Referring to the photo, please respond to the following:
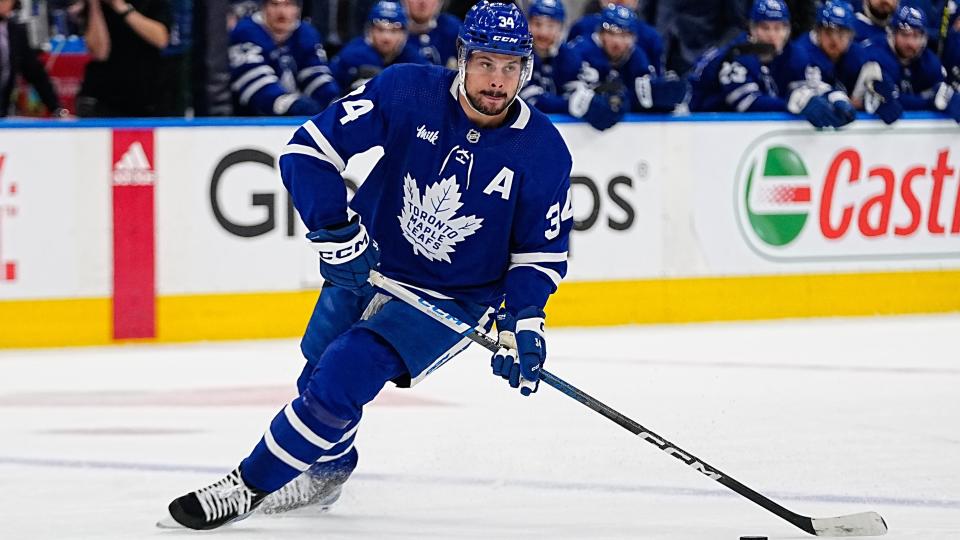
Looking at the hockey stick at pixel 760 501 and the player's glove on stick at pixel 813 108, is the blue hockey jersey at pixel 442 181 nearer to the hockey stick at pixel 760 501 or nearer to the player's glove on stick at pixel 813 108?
the hockey stick at pixel 760 501

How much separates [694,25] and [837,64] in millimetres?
800

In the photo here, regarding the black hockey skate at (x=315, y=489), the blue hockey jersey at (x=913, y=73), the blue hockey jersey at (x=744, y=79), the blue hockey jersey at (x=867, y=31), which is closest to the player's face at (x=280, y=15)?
the blue hockey jersey at (x=744, y=79)

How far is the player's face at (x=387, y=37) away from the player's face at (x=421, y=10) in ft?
0.78

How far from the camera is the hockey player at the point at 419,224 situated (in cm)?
378

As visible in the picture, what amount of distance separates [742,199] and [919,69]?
1591 millimetres

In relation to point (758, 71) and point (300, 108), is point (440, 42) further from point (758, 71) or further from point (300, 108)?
point (758, 71)

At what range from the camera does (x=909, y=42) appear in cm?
857

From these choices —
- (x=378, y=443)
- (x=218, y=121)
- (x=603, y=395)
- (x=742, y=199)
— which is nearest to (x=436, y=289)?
(x=378, y=443)

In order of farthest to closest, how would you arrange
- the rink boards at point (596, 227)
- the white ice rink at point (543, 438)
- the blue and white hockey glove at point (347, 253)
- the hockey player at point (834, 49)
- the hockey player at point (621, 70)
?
1. the hockey player at point (834, 49)
2. the hockey player at point (621, 70)
3. the rink boards at point (596, 227)
4. the white ice rink at point (543, 438)
5. the blue and white hockey glove at point (347, 253)

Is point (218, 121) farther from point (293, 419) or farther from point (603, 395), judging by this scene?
point (293, 419)

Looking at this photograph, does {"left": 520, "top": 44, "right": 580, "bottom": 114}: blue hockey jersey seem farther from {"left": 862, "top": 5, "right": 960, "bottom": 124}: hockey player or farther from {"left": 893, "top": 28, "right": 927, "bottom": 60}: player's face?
{"left": 893, "top": 28, "right": 927, "bottom": 60}: player's face

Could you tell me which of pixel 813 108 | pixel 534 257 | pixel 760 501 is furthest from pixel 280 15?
pixel 760 501

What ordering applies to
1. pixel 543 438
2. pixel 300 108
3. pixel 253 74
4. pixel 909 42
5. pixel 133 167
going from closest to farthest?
1. pixel 543 438
2. pixel 133 167
3. pixel 300 108
4. pixel 253 74
5. pixel 909 42

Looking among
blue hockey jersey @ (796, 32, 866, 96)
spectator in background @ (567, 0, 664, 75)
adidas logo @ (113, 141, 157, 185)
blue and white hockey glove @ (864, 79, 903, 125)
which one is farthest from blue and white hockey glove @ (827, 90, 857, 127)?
adidas logo @ (113, 141, 157, 185)
